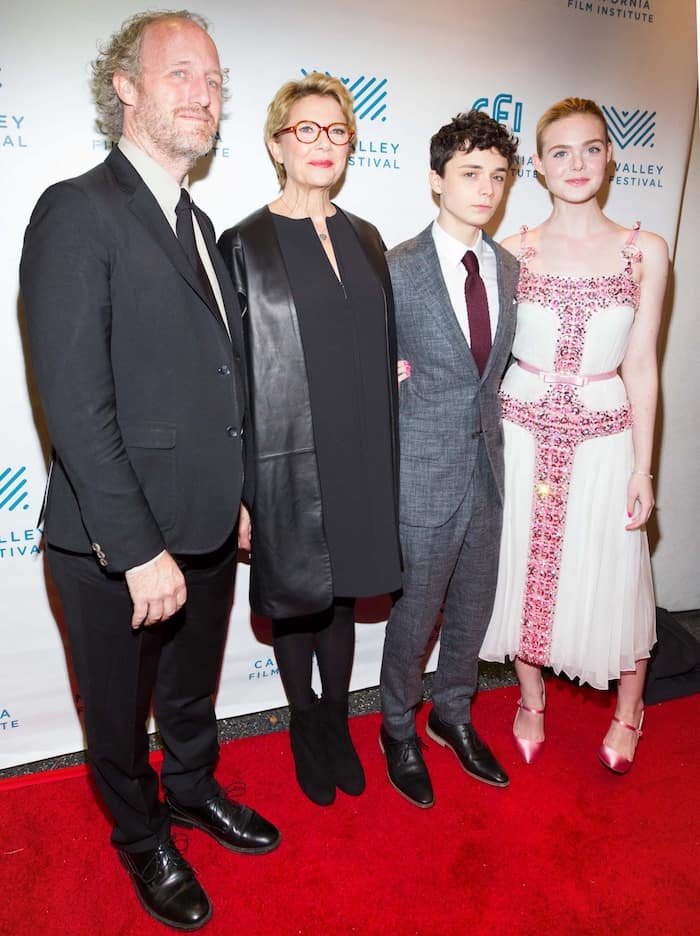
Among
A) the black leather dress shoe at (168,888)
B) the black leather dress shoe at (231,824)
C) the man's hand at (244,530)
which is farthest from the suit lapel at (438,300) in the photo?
the black leather dress shoe at (168,888)

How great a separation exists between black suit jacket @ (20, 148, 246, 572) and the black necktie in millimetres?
75

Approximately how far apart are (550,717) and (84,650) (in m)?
1.83

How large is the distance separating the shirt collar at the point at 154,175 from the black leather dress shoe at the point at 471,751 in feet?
6.19

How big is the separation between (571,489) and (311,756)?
1.20 meters

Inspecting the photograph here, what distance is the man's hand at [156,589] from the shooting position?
1664 mm

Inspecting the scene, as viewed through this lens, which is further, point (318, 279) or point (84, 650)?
point (318, 279)

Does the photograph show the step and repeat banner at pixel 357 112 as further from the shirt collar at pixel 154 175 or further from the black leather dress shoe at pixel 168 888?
the black leather dress shoe at pixel 168 888

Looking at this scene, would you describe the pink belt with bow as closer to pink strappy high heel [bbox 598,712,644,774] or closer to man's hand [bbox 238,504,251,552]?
man's hand [bbox 238,504,251,552]

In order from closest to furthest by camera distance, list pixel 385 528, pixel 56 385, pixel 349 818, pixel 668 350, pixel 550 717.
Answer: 1. pixel 56 385
2. pixel 385 528
3. pixel 349 818
4. pixel 550 717
5. pixel 668 350

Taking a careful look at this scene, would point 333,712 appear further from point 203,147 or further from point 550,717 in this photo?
point 203,147

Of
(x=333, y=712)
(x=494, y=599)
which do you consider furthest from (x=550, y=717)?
(x=333, y=712)

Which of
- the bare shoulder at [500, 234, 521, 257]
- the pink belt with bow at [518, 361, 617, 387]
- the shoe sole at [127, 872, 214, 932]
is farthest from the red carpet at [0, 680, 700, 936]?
the bare shoulder at [500, 234, 521, 257]

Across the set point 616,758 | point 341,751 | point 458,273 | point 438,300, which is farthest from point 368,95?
point 616,758

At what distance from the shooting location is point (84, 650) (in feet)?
5.96
